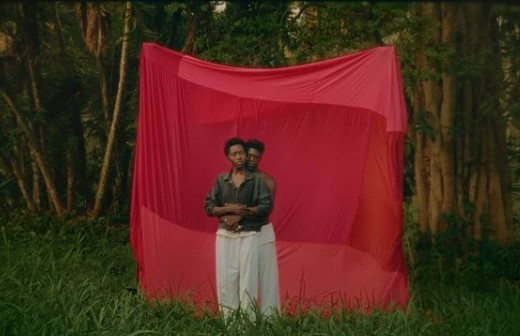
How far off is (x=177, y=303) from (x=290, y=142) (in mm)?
1982

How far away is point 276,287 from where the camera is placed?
7793mm

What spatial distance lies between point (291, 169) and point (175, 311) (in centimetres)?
191

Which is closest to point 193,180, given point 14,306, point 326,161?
point 326,161

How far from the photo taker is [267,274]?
7.74 m

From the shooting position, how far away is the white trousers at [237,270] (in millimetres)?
7621

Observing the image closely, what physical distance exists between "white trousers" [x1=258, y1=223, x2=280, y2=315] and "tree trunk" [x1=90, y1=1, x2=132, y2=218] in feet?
14.8

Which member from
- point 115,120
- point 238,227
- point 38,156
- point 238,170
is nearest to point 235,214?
point 238,227

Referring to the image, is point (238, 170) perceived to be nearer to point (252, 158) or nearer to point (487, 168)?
point (252, 158)

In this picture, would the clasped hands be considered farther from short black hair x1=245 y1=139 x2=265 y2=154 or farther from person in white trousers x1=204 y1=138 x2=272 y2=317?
short black hair x1=245 y1=139 x2=265 y2=154

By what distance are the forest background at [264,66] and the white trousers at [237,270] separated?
5.08ft

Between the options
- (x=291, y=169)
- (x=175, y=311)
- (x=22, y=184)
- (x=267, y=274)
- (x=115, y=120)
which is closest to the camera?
(x=267, y=274)

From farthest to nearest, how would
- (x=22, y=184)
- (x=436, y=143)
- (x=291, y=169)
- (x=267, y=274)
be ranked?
(x=22, y=184) < (x=436, y=143) < (x=291, y=169) < (x=267, y=274)

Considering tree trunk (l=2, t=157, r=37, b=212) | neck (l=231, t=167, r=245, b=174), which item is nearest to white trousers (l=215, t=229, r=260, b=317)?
neck (l=231, t=167, r=245, b=174)

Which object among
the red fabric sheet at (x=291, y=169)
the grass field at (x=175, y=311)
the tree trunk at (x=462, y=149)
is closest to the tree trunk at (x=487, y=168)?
the tree trunk at (x=462, y=149)
